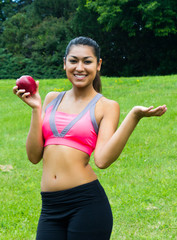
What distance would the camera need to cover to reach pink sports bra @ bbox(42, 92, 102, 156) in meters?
2.41

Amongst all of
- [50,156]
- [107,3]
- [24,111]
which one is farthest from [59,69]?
[50,156]

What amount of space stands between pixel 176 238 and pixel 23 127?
6.61 metres

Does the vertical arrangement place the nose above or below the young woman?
above

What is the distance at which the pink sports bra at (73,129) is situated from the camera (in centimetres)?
241

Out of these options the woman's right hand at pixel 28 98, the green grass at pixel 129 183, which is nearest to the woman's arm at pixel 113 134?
the woman's right hand at pixel 28 98

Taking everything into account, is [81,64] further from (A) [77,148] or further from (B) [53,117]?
(A) [77,148]

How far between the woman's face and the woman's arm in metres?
0.31

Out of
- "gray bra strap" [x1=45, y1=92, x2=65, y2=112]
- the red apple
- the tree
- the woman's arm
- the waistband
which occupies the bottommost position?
the waistband

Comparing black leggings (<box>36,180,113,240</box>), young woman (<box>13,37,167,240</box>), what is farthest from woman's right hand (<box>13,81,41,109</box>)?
black leggings (<box>36,180,113,240</box>)

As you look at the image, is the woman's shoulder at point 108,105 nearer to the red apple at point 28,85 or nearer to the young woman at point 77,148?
the young woman at point 77,148

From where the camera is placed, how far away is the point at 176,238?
4.64 metres

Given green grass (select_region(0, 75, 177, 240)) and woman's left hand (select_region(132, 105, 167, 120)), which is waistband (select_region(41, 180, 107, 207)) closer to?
woman's left hand (select_region(132, 105, 167, 120))

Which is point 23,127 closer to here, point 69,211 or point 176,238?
point 176,238

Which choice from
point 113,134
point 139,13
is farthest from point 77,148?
point 139,13
